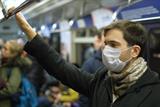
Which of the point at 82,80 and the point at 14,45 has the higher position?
the point at 82,80

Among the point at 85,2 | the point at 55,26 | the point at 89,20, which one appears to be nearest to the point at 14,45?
the point at 85,2

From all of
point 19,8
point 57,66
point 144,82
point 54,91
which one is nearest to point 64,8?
point 54,91

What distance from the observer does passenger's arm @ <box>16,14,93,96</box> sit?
2857 millimetres

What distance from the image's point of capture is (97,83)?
9.17 feet

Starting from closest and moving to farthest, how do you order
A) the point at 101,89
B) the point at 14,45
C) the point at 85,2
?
the point at 101,89
the point at 14,45
the point at 85,2

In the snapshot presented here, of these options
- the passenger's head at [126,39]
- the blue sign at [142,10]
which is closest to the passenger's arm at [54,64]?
the passenger's head at [126,39]

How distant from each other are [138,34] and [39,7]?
7817 millimetres

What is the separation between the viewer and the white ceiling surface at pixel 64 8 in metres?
7.94

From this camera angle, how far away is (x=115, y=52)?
2676mm

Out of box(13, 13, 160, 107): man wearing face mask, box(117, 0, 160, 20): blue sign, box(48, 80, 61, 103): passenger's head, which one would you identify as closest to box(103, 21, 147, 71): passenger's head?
box(13, 13, 160, 107): man wearing face mask

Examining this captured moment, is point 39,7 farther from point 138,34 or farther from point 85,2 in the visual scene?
point 138,34

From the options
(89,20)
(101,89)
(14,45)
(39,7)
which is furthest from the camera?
(39,7)

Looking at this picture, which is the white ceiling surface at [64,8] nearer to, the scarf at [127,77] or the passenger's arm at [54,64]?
the passenger's arm at [54,64]

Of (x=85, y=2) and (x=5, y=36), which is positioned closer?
(x=5, y=36)
